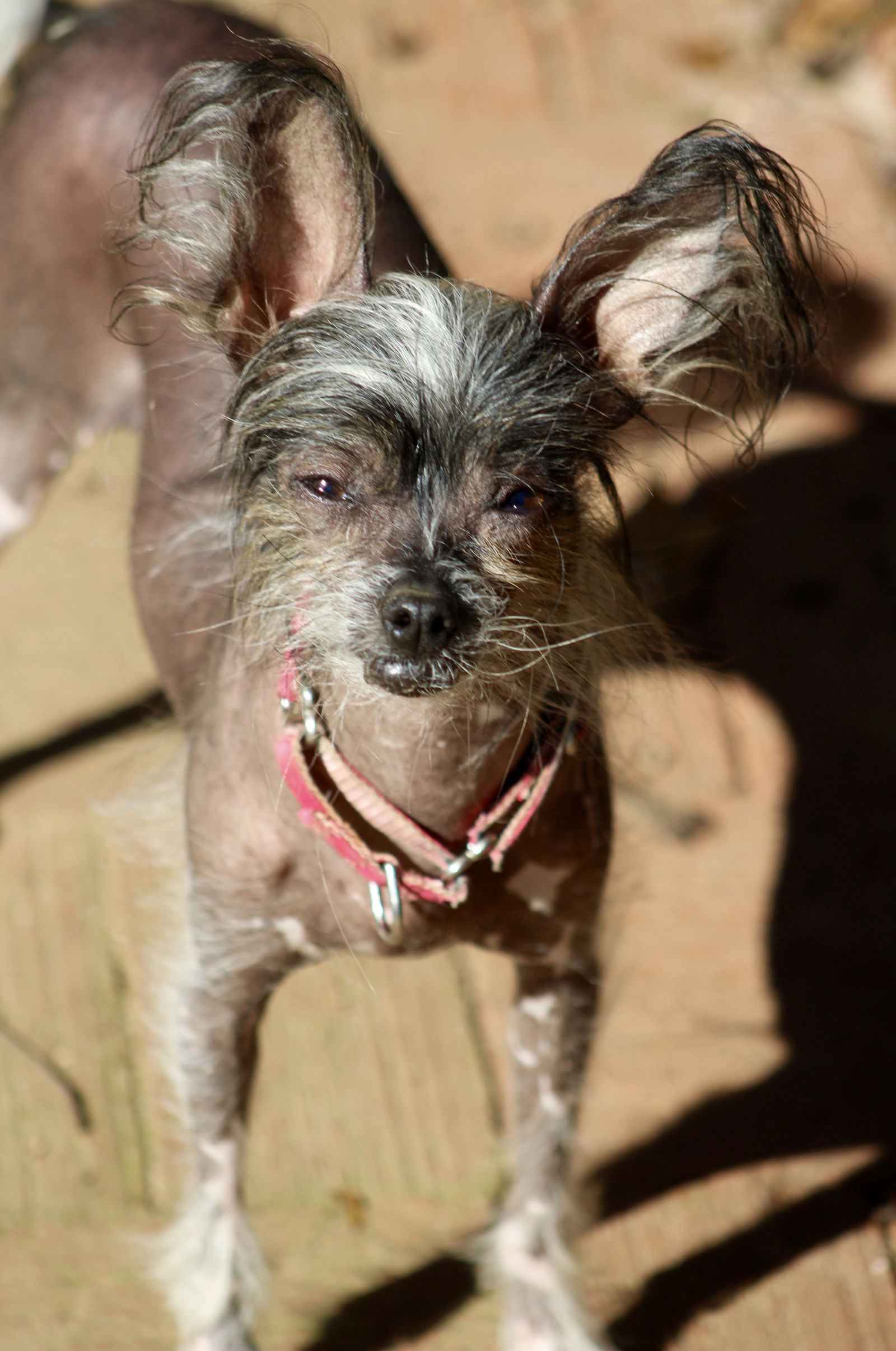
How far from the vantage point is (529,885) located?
1918 millimetres

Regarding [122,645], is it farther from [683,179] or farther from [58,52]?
[683,179]

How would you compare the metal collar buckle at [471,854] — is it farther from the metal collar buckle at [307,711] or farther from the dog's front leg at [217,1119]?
the dog's front leg at [217,1119]

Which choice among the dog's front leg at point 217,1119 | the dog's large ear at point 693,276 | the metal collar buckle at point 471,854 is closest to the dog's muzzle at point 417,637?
the metal collar buckle at point 471,854

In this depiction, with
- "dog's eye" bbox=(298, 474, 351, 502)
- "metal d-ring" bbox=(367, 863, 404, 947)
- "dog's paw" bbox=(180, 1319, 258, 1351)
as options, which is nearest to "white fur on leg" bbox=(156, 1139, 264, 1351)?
"dog's paw" bbox=(180, 1319, 258, 1351)

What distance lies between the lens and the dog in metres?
1.49

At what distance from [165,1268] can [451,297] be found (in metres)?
1.84

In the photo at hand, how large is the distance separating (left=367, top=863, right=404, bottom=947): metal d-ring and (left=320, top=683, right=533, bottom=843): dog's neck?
0.09 metres

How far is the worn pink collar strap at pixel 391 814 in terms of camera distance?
5.61 feet

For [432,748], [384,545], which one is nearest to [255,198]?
[384,545]

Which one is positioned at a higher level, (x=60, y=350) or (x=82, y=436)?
(x=60, y=350)

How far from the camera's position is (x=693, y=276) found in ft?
5.21

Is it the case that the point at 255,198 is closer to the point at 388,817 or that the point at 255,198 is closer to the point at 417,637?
the point at 417,637

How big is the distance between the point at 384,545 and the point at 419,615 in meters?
0.12

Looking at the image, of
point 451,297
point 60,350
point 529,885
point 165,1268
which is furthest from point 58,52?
point 165,1268
